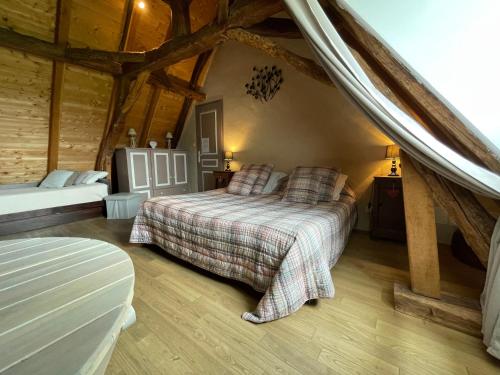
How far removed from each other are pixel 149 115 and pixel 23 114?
6.16 feet

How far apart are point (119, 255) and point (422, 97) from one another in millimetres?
1733

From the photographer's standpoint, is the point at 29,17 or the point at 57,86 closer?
the point at 29,17

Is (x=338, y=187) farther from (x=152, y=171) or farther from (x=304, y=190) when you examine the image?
(x=152, y=171)

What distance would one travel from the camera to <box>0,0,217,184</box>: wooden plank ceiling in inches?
108

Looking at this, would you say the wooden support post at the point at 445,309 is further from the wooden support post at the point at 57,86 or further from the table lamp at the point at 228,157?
the wooden support post at the point at 57,86

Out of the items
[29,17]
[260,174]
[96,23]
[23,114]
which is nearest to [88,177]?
[23,114]

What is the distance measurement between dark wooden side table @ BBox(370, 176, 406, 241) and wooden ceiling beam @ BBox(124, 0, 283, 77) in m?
2.10

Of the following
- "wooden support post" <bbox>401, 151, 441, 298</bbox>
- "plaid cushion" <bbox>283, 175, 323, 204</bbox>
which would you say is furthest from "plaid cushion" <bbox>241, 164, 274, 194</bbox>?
"wooden support post" <bbox>401, 151, 441, 298</bbox>

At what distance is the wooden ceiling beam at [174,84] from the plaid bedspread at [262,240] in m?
2.67

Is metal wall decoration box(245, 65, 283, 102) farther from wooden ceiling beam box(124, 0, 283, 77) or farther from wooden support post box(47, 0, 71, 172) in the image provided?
wooden support post box(47, 0, 71, 172)

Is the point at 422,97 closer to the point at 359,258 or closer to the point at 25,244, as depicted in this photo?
the point at 359,258

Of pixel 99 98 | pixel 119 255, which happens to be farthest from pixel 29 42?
pixel 119 255

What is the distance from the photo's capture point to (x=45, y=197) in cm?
326

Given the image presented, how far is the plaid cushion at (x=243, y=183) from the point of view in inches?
117
